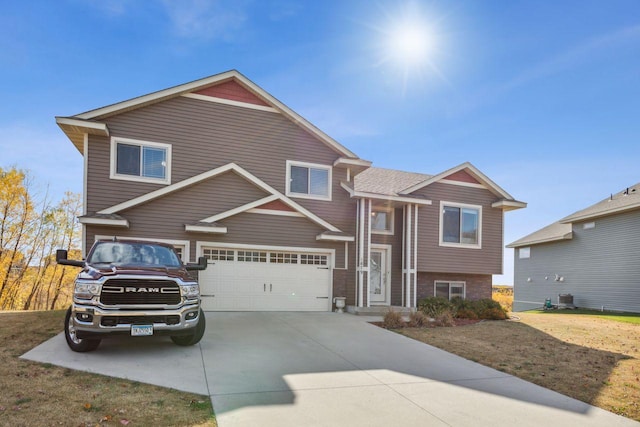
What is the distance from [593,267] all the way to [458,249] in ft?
36.5

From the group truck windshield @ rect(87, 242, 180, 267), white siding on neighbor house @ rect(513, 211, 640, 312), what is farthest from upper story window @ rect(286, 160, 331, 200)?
white siding on neighbor house @ rect(513, 211, 640, 312)

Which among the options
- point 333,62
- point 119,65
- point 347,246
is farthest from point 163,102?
point 347,246

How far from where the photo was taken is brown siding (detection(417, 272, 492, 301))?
1675 cm

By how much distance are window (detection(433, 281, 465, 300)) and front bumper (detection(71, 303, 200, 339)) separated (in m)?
12.5

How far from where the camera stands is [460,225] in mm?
16844

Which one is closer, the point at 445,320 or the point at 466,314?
the point at 445,320

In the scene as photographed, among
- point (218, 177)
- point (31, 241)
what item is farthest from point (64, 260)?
point (31, 241)

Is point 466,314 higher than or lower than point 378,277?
lower

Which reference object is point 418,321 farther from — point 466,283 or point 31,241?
point 31,241

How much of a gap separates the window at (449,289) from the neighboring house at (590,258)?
31.5 ft

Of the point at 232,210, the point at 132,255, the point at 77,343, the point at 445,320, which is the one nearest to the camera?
the point at 77,343

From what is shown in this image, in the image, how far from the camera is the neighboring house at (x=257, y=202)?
12.5 meters

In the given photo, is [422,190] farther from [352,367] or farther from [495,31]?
[352,367]

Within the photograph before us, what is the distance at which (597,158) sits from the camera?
1994 cm
